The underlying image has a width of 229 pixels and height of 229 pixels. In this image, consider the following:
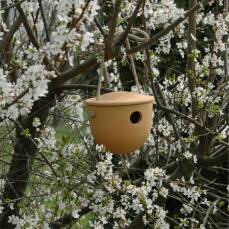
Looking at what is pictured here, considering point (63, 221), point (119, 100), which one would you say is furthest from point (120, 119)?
point (63, 221)

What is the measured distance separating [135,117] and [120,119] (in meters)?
0.19

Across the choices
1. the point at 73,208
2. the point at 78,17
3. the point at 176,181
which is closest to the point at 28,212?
the point at 73,208

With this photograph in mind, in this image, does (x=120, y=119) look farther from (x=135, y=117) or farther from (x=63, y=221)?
(x=63, y=221)

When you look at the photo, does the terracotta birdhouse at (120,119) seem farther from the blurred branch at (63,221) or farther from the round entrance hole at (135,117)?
the blurred branch at (63,221)

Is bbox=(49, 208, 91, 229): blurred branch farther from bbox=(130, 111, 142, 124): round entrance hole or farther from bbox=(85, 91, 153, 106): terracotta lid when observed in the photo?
bbox=(85, 91, 153, 106): terracotta lid

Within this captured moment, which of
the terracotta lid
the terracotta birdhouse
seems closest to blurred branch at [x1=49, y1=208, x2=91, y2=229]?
the terracotta birdhouse

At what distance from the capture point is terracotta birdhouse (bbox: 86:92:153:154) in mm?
2146

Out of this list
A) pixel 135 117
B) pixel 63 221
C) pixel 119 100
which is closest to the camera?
pixel 119 100

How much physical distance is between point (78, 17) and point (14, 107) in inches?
15.4

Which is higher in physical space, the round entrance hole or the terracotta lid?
the terracotta lid

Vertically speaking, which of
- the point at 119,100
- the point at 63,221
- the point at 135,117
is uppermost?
the point at 119,100

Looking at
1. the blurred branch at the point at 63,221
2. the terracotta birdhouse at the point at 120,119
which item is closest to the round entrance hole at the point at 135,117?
the terracotta birdhouse at the point at 120,119

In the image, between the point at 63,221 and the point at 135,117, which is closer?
the point at 135,117

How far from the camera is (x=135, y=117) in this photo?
2.36 meters
